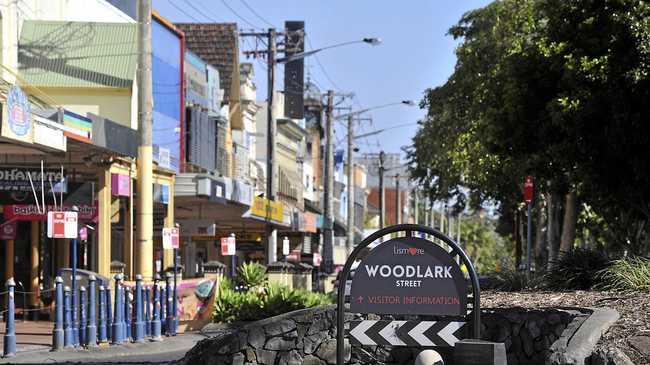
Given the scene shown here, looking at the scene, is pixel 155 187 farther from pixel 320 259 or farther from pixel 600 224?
pixel 320 259

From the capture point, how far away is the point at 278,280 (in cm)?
3128

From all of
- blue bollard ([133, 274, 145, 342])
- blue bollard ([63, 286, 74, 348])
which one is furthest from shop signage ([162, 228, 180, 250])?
blue bollard ([63, 286, 74, 348])

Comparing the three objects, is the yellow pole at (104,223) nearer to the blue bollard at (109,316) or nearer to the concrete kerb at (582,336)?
the blue bollard at (109,316)

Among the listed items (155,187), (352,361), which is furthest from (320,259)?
(352,361)

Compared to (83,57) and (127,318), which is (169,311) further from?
(83,57)

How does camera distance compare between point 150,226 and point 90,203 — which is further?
point 90,203

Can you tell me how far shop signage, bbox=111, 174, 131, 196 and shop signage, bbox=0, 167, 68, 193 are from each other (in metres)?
2.71

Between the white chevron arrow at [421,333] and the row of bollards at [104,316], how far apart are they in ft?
29.2

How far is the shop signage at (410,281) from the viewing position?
9.48m

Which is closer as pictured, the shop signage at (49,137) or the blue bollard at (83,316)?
the blue bollard at (83,316)

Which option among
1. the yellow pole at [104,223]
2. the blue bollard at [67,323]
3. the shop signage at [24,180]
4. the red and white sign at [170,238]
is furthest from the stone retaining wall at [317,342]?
the red and white sign at [170,238]

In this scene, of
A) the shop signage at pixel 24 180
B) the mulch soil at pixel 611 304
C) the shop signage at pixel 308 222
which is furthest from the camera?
the shop signage at pixel 308 222

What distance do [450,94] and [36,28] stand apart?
53.4 feet

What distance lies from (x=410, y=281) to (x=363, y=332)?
77 centimetres
